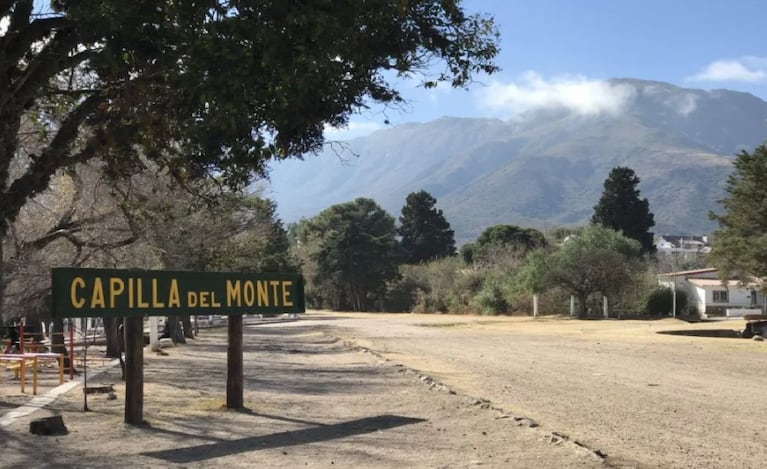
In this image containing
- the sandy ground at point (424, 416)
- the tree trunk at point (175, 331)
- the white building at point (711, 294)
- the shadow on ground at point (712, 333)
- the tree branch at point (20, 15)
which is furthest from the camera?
the white building at point (711, 294)

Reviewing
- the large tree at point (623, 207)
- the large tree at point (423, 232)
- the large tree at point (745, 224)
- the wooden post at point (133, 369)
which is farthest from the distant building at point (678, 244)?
the wooden post at point (133, 369)

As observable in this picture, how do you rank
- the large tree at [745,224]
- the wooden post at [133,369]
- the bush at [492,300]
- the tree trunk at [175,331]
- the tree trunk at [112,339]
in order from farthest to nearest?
the bush at [492,300], the large tree at [745,224], the tree trunk at [175,331], the tree trunk at [112,339], the wooden post at [133,369]

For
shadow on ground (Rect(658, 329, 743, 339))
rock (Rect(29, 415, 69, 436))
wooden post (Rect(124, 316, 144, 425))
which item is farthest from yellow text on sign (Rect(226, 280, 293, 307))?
shadow on ground (Rect(658, 329, 743, 339))

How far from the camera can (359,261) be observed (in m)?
86.6

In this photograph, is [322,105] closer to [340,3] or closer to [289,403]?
[340,3]

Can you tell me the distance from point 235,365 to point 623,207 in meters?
77.4

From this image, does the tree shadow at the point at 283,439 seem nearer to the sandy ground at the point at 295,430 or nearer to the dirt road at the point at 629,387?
the sandy ground at the point at 295,430

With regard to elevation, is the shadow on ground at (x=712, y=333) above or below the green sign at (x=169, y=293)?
below

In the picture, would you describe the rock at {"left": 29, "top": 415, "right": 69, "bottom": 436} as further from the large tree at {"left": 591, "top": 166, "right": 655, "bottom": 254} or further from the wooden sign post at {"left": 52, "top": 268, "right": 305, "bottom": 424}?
the large tree at {"left": 591, "top": 166, "right": 655, "bottom": 254}

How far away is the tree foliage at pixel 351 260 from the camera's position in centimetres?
8681

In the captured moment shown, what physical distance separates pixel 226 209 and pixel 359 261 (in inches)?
2394

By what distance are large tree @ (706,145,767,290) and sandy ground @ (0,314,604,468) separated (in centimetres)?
2642

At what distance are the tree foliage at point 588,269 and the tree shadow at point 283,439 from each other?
4582cm

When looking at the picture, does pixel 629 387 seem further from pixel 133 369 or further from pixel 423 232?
pixel 423 232
